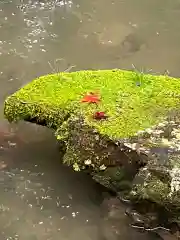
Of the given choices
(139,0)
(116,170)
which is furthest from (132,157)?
(139,0)

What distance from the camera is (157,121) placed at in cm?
400

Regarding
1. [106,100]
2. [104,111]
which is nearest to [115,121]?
[104,111]

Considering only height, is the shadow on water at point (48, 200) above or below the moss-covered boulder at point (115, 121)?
below

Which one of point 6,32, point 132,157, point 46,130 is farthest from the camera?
point 6,32

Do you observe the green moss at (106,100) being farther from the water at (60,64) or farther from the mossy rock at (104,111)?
the water at (60,64)

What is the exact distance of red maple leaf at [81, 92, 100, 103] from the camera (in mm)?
4211

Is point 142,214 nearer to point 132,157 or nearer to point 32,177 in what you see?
point 132,157

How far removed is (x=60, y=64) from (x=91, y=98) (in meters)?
1.56

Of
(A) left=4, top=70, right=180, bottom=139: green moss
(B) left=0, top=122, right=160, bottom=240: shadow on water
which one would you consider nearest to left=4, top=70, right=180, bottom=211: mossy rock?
(A) left=4, top=70, right=180, bottom=139: green moss

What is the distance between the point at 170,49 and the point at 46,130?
2088 millimetres

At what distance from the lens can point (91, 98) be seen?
4238 mm

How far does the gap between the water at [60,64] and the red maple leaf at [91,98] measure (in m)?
0.62

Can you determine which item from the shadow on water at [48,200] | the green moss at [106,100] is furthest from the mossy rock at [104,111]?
the shadow on water at [48,200]

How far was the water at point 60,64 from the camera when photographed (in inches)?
156
